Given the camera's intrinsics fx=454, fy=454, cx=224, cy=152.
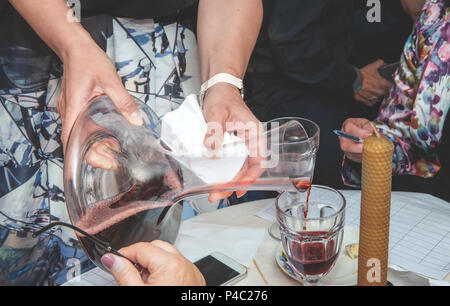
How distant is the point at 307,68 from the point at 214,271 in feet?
3.77

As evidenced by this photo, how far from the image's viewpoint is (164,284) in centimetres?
57

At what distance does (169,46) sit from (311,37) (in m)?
0.77

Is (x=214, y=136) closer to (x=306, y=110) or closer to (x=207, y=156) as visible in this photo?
(x=207, y=156)

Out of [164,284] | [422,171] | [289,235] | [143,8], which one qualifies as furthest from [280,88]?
[164,284]

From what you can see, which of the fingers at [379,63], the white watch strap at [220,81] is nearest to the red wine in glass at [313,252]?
the white watch strap at [220,81]

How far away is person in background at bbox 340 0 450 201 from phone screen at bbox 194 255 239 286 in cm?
65

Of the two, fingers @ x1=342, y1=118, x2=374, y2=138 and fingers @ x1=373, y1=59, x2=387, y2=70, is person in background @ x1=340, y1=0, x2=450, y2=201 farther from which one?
fingers @ x1=373, y1=59, x2=387, y2=70

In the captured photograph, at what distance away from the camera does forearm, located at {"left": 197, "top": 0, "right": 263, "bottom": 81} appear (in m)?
1.09

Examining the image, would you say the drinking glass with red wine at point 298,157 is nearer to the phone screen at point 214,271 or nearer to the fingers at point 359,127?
the phone screen at point 214,271

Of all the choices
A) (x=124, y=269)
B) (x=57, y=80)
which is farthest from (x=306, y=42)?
(x=124, y=269)

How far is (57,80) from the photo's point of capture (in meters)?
1.01

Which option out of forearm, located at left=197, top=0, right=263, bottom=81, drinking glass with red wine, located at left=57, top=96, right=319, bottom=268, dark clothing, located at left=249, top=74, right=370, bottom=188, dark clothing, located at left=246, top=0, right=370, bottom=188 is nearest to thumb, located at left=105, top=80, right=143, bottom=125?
drinking glass with red wine, located at left=57, top=96, right=319, bottom=268

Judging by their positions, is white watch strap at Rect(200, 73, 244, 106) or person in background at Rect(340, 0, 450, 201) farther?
person in background at Rect(340, 0, 450, 201)
